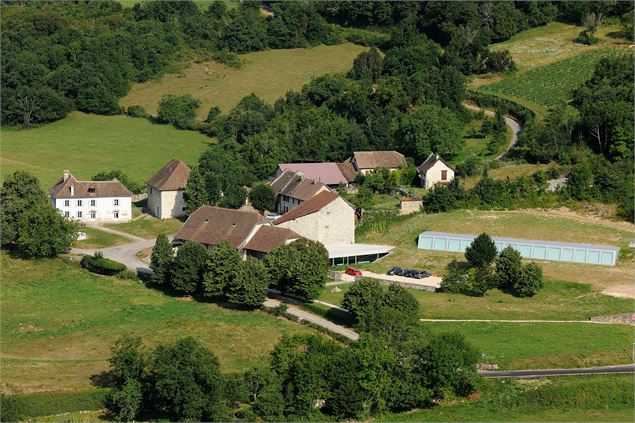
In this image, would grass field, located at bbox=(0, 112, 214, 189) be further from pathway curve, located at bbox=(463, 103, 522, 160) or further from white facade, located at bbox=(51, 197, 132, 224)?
pathway curve, located at bbox=(463, 103, 522, 160)

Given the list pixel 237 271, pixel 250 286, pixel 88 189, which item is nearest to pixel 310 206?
pixel 237 271

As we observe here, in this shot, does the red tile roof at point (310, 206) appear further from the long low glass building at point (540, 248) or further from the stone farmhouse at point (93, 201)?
the stone farmhouse at point (93, 201)

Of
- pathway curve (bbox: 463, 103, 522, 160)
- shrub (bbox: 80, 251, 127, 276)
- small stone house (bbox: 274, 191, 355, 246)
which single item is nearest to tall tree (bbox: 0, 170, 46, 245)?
shrub (bbox: 80, 251, 127, 276)

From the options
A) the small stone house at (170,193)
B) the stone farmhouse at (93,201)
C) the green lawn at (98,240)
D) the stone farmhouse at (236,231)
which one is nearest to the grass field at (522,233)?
the stone farmhouse at (236,231)

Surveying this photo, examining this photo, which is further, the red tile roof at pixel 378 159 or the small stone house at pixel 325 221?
the red tile roof at pixel 378 159

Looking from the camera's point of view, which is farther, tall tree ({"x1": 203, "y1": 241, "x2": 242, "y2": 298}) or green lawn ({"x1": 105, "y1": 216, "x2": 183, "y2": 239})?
green lawn ({"x1": 105, "y1": 216, "x2": 183, "y2": 239})

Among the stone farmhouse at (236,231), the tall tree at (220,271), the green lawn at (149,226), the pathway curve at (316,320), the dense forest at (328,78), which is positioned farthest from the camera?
the dense forest at (328,78)
